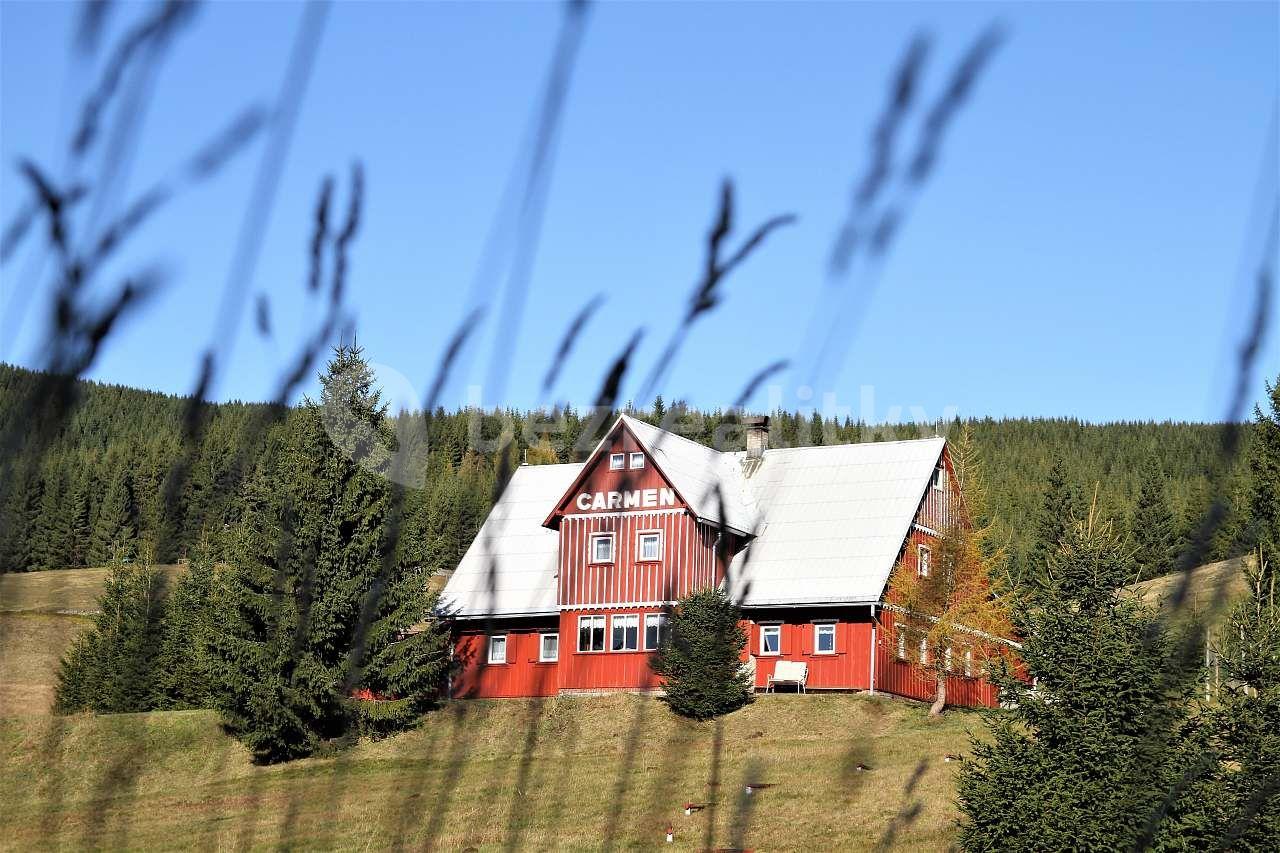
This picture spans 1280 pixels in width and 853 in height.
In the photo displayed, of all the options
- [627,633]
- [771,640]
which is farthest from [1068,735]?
[627,633]

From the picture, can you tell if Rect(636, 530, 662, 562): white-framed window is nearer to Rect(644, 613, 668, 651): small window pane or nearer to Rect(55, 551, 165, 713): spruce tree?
Rect(644, 613, 668, 651): small window pane

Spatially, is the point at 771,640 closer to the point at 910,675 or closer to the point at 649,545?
the point at 910,675

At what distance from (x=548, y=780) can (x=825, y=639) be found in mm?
13049

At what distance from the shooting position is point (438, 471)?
130625 mm

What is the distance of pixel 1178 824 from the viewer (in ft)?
70.1

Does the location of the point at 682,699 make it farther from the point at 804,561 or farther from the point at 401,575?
the point at 401,575

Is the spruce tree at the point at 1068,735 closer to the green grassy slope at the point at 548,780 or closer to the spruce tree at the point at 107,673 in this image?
the green grassy slope at the point at 548,780

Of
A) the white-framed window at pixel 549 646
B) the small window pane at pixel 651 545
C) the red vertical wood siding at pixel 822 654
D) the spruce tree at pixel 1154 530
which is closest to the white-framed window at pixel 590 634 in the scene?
the white-framed window at pixel 549 646

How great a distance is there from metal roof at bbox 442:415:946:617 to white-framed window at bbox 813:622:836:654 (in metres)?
1.13

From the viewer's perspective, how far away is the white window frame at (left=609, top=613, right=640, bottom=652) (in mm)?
45469

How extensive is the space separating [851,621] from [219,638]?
18.0m

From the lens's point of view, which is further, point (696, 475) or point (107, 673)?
point (107, 673)

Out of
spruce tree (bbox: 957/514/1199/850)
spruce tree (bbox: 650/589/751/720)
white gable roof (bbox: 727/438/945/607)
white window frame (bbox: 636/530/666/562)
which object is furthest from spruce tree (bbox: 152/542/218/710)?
spruce tree (bbox: 957/514/1199/850)

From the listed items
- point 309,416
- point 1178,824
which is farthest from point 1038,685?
point 309,416
